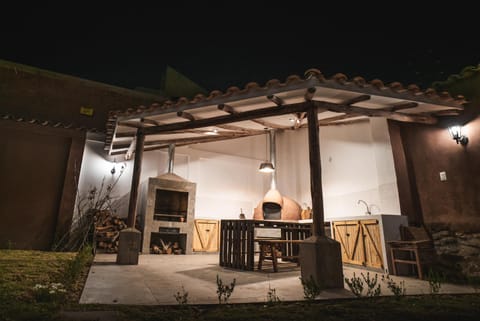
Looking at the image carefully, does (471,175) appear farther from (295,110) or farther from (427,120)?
(295,110)

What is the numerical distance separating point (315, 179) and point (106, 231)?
5301mm

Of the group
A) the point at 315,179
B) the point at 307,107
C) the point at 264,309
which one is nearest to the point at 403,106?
the point at 307,107

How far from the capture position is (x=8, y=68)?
7570 millimetres

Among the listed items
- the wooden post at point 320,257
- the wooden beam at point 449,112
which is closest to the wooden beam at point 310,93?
the wooden post at point 320,257

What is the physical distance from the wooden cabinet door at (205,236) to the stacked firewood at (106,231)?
6.67 feet

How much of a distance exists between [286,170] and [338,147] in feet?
7.54

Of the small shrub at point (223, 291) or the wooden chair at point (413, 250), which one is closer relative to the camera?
the small shrub at point (223, 291)

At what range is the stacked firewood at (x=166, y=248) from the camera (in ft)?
23.1

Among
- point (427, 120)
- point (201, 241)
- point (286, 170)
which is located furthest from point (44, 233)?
point (427, 120)

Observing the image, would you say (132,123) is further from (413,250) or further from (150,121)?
(413,250)

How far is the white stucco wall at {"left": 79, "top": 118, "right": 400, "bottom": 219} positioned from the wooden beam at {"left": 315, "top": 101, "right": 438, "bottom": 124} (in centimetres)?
77

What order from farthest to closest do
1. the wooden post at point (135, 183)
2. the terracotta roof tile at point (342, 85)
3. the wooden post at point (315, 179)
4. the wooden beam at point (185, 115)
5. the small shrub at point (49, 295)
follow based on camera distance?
the wooden post at point (135, 183) < the wooden beam at point (185, 115) < the terracotta roof tile at point (342, 85) < the wooden post at point (315, 179) < the small shrub at point (49, 295)

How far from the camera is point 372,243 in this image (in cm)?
485

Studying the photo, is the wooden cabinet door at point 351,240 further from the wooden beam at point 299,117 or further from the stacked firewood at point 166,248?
the stacked firewood at point 166,248
